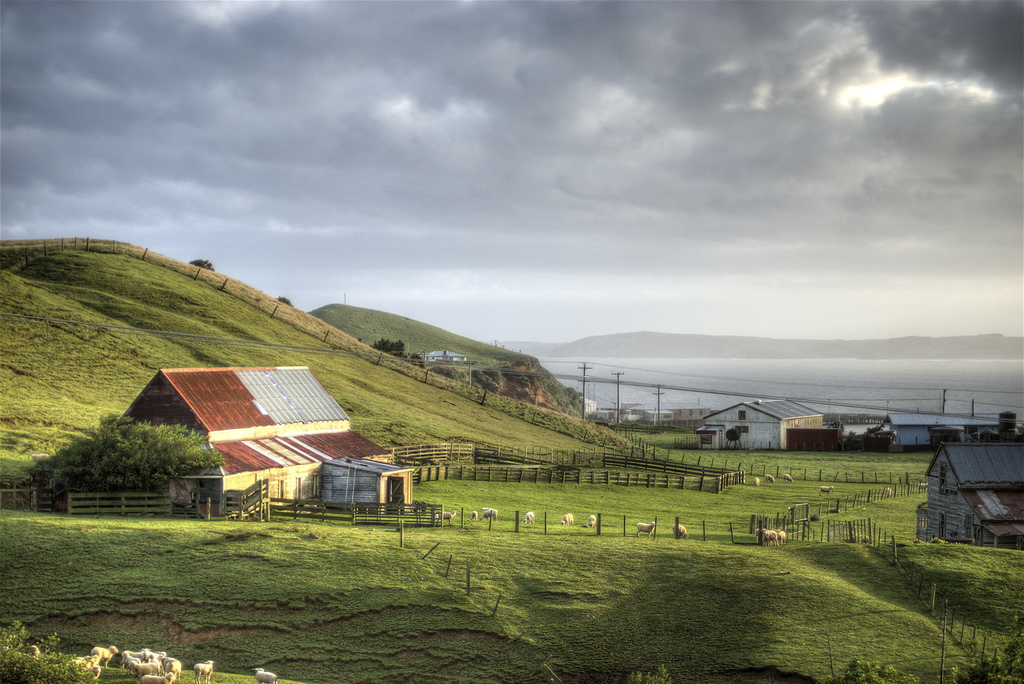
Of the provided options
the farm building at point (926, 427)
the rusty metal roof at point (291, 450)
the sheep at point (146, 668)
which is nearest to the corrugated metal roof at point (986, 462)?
the rusty metal roof at point (291, 450)

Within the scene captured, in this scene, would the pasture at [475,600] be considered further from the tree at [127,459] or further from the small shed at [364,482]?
the small shed at [364,482]

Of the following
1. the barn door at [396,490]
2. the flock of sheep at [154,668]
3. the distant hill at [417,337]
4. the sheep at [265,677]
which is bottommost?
the sheep at [265,677]

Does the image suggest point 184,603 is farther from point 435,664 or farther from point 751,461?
point 751,461

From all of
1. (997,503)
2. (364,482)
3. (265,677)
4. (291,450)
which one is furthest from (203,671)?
(997,503)

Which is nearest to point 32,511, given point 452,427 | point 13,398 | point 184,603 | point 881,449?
point 184,603

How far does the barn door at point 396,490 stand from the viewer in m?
40.6

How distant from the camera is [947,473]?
124 feet

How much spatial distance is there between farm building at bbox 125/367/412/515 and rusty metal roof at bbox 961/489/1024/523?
28.0m

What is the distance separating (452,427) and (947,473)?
43.0 meters

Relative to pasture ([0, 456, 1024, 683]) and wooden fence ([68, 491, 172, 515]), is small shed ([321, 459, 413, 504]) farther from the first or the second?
wooden fence ([68, 491, 172, 515])

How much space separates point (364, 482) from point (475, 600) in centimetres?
1731

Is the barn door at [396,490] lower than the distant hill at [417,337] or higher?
lower

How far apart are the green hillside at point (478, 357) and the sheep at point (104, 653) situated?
11210 centimetres

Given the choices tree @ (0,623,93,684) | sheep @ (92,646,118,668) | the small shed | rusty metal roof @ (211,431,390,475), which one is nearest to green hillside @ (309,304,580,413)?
rusty metal roof @ (211,431,390,475)
